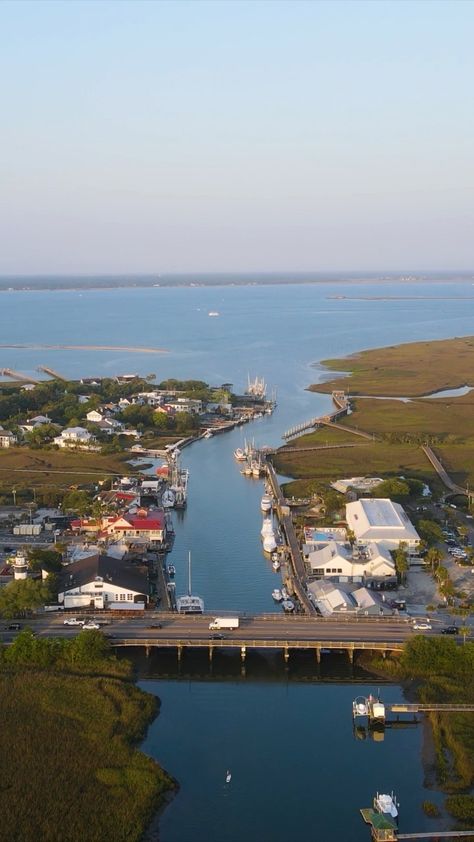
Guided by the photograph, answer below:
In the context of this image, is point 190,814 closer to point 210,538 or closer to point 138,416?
point 210,538

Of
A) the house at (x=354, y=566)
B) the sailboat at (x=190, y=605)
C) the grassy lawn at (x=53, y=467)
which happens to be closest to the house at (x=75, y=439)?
the grassy lawn at (x=53, y=467)

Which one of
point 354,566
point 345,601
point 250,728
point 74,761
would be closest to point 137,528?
point 354,566

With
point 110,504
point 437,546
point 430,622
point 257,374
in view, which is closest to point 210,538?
point 110,504

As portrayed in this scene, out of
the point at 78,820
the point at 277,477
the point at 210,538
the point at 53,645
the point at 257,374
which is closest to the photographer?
the point at 78,820

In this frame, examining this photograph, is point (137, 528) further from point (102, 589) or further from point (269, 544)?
point (102, 589)

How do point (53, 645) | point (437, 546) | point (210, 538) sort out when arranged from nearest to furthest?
point (53, 645) < point (437, 546) < point (210, 538)

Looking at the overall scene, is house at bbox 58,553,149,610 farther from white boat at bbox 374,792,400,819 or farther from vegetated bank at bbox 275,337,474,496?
vegetated bank at bbox 275,337,474,496

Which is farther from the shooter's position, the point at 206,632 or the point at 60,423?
the point at 60,423
